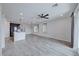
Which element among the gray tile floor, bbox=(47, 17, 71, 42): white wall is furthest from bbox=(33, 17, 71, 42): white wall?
the gray tile floor

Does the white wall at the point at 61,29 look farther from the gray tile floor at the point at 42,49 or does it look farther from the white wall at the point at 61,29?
the gray tile floor at the point at 42,49

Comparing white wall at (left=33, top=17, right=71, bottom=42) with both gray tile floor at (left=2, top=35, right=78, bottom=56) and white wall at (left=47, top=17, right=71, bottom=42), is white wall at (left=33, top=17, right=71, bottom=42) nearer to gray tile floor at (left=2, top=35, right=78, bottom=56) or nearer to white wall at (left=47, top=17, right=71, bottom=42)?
white wall at (left=47, top=17, right=71, bottom=42)

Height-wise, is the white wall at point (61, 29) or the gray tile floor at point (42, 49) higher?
the white wall at point (61, 29)

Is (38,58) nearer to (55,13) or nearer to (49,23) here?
(55,13)

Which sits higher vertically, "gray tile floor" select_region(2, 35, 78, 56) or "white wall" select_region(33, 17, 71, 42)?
"white wall" select_region(33, 17, 71, 42)

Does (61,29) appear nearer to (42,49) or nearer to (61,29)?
(61,29)

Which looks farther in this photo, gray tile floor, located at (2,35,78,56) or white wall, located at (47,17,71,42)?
white wall, located at (47,17,71,42)

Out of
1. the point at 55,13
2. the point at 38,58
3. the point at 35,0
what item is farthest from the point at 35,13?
the point at 38,58

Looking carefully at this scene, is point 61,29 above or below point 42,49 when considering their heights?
above

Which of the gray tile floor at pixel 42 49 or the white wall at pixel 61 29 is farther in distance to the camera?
the white wall at pixel 61 29

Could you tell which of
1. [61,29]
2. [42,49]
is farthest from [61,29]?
[42,49]

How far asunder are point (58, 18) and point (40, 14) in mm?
455

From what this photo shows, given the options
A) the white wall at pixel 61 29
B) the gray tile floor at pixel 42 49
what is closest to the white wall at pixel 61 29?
the white wall at pixel 61 29

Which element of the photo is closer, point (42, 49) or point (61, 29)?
point (61, 29)
